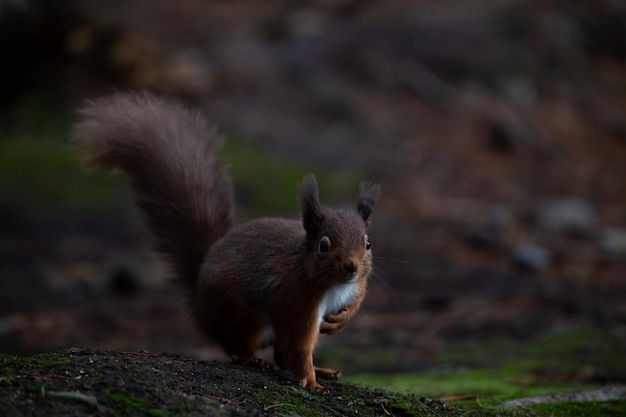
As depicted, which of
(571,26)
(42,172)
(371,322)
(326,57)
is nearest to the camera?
(371,322)

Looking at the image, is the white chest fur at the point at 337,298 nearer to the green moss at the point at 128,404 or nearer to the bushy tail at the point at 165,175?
the bushy tail at the point at 165,175

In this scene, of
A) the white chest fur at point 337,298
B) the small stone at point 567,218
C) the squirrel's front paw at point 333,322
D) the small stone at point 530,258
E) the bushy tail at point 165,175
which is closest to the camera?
the white chest fur at point 337,298

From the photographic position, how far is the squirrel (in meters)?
3.82

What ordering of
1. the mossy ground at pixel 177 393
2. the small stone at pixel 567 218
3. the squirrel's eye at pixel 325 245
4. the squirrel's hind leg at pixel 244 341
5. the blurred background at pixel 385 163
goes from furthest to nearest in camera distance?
the small stone at pixel 567 218
the blurred background at pixel 385 163
the squirrel's hind leg at pixel 244 341
the squirrel's eye at pixel 325 245
the mossy ground at pixel 177 393

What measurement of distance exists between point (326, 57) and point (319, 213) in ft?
37.9

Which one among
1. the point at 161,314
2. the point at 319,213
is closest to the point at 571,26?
the point at 161,314

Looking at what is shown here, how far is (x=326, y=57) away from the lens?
1514cm

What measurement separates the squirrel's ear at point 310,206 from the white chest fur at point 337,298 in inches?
10.0

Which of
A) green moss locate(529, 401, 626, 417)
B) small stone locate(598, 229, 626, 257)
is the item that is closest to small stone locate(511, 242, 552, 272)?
small stone locate(598, 229, 626, 257)

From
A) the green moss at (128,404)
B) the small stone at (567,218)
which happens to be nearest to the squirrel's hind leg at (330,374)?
the green moss at (128,404)

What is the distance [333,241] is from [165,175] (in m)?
1.31

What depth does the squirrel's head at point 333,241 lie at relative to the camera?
146 inches

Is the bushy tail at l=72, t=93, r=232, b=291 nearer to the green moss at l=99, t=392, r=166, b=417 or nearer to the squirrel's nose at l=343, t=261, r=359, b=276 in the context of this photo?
the squirrel's nose at l=343, t=261, r=359, b=276

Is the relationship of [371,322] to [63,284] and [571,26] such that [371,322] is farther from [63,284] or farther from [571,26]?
[571,26]
